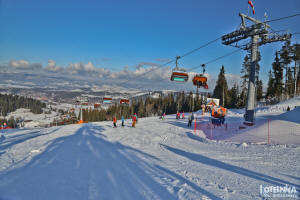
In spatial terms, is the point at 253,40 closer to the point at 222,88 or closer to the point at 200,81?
the point at 200,81

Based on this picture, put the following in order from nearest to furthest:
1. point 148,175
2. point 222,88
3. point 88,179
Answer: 1. point 88,179
2. point 148,175
3. point 222,88

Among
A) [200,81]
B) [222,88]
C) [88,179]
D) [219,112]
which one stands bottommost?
[88,179]

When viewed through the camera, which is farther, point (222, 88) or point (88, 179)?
point (222, 88)

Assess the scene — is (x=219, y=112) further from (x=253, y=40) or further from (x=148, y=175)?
(x=148, y=175)

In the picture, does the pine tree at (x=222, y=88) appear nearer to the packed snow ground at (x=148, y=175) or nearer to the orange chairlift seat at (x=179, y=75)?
the orange chairlift seat at (x=179, y=75)

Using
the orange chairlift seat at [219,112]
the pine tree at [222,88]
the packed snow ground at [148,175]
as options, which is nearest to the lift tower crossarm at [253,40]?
the orange chairlift seat at [219,112]

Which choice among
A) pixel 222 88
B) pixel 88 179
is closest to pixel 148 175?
pixel 88 179

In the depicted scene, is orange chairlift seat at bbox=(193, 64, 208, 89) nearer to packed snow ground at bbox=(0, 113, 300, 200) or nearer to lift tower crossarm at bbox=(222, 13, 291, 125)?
lift tower crossarm at bbox=(222, 13, 291, 125)

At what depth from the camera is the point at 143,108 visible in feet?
311

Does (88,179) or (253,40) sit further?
(253,40)

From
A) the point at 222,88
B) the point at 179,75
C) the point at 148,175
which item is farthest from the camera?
the point at 222,88

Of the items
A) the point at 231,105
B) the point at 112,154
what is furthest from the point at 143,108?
the point at 112,154

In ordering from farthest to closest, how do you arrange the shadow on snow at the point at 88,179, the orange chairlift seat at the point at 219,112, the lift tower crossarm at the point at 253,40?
the orange chairlift seat at the point at 219,112
the lift tower crossarm at the point at 253,40
the shadow on snow at the point at 88,179

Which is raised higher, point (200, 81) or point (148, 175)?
point (200, 81)
